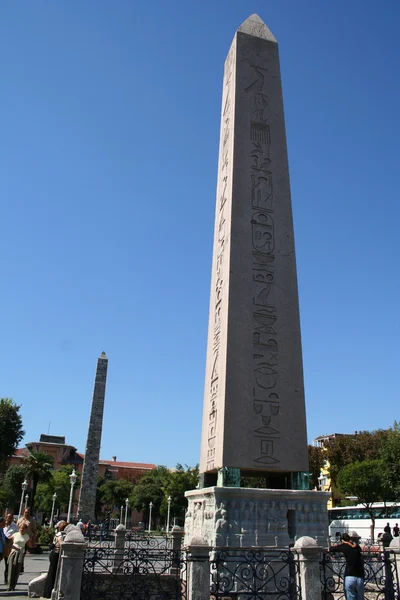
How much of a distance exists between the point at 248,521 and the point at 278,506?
0.62 m

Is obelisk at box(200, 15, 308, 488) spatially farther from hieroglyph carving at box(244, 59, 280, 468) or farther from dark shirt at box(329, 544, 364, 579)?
dark shirt at box(329, 544, 364, 579)

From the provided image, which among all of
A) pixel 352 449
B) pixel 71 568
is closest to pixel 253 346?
pixel 71 568

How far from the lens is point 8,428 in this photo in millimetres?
35938

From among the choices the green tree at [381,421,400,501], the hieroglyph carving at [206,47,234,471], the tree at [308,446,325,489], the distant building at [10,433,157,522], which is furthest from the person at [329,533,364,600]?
the distant building at [10,433,157,522]

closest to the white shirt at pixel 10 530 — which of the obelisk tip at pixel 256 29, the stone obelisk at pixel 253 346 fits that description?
the stone obelisk at pixel 253 346

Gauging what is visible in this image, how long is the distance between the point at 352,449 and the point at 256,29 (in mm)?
34895

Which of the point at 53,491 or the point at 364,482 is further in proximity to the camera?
the point at 53,491

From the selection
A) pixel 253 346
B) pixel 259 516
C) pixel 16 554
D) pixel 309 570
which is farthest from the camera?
pixel 16 554

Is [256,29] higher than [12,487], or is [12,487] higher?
[256,29]

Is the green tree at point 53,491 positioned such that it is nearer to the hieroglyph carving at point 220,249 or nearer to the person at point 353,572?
the hieroglyph carving at point 220,249

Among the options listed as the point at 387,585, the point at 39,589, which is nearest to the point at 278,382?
the point at 387,585

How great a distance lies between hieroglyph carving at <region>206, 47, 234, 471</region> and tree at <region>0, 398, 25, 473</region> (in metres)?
29.2

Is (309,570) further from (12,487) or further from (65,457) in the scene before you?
(65,457)

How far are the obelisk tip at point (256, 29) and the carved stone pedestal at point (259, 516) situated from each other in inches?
401
